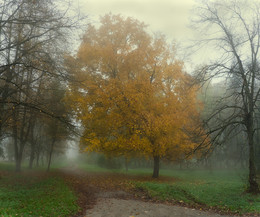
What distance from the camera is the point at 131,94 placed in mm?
14062

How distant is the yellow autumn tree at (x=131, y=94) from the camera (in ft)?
46.7

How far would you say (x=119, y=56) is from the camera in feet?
51.5

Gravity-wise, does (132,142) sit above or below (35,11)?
below

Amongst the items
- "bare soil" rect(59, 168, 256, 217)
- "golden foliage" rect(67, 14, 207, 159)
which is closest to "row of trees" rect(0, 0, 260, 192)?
"golden foliage" rect(67, 14, 207, 159)

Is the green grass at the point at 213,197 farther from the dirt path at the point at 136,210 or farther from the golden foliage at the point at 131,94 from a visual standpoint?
the golden foliage at the point at 131,94

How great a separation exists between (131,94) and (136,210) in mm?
7740

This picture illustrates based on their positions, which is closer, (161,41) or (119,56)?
(119,56)

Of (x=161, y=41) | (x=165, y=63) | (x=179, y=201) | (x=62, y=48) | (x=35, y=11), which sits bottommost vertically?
(x=179, y=201)

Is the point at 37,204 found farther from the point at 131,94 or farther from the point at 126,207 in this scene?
the point at 131,94

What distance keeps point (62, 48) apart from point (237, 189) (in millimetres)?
11795

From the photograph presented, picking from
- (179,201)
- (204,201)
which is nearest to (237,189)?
(204,201)

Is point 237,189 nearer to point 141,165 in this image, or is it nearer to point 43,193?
point 43,193

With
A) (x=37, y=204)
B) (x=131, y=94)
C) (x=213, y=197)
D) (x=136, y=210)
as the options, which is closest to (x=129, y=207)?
(x=136, y=210)

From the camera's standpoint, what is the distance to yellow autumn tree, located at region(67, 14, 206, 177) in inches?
560
